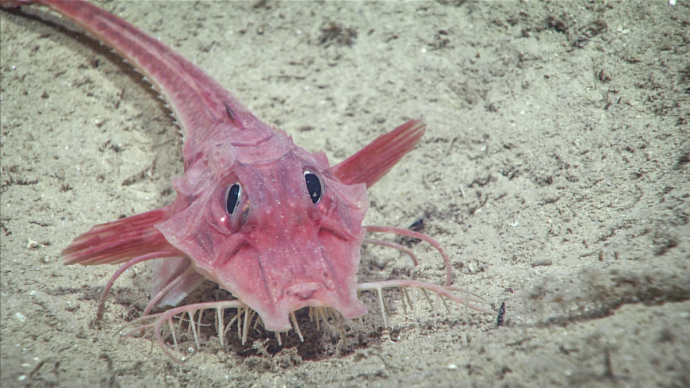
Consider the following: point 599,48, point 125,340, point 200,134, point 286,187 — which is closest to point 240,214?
point 286,187

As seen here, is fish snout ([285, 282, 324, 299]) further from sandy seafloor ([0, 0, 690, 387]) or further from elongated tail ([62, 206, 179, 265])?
elongated tail ([62, 206, 179, 265])

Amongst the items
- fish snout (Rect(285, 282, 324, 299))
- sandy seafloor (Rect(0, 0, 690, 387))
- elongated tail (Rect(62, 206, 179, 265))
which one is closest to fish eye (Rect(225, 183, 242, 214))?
elongated tail (Rect(62, 206, 179, 265))

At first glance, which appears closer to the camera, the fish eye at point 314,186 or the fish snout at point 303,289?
the fish snout at point 303,289

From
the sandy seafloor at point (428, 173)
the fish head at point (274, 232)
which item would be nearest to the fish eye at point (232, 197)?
the fish head at point (274, 232)

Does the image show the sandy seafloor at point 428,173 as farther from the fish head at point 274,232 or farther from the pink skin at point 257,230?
the fish head at point 274,232

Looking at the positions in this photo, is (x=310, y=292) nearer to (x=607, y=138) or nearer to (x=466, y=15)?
(x=607, y=138)

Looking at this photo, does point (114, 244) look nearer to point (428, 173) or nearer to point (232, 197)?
point (232, 197)
